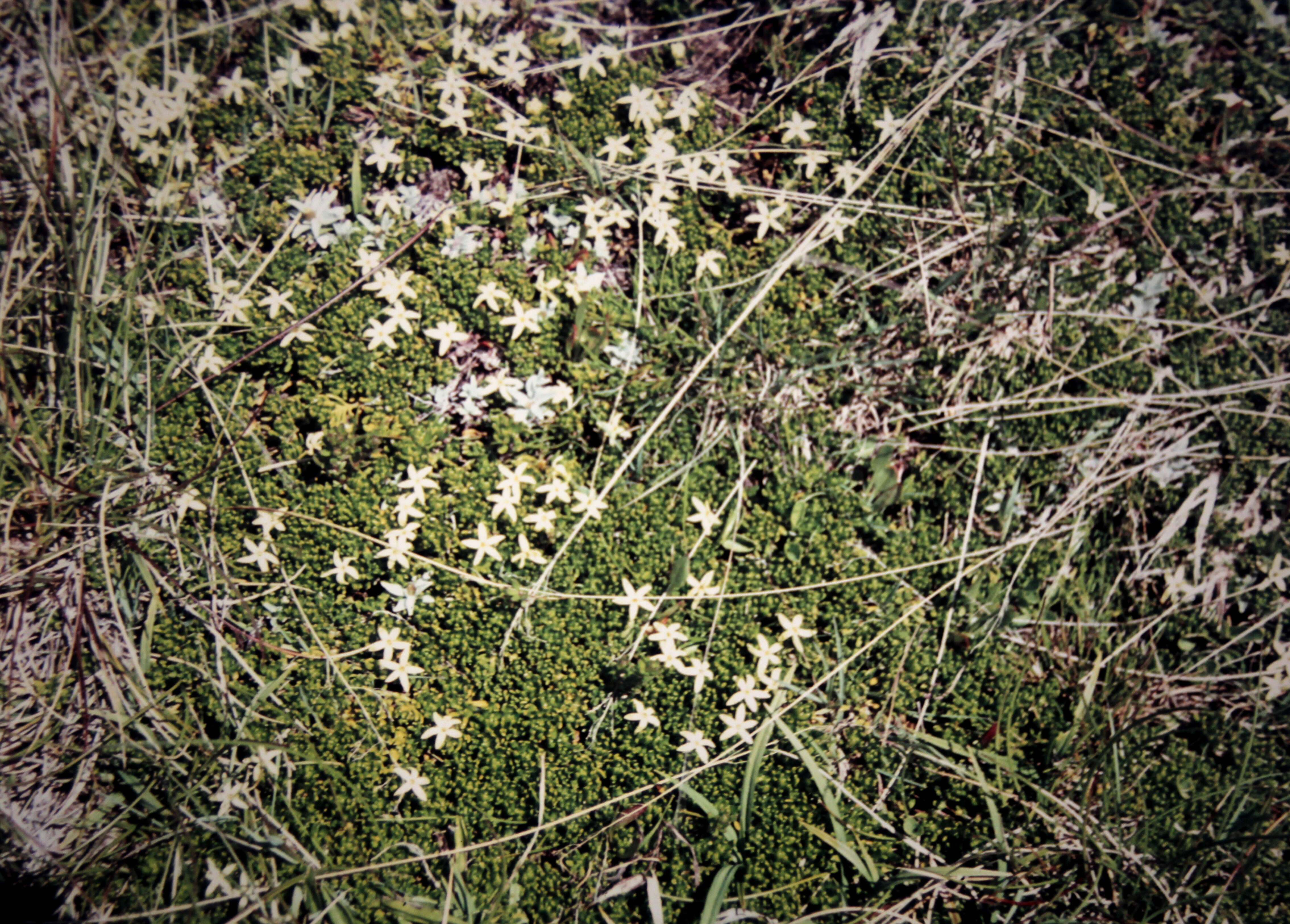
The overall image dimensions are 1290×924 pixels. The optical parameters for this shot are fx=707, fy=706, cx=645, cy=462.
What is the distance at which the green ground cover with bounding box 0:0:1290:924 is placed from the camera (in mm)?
2932

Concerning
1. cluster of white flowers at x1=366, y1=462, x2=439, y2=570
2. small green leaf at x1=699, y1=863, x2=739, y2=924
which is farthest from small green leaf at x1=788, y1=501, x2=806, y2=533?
cluster of white flowers at x1=366, y1=462, x2=439, y2=570

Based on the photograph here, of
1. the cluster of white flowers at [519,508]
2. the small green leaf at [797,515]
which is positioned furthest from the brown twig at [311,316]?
the small green leaf at [797,515]

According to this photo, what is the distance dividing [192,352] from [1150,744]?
4.65 meters

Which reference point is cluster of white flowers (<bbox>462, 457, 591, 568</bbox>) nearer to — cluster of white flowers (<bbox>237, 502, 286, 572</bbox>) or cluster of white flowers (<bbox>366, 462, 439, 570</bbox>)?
cluster of white flowers (<bbox>366, 462, 439, 570</bbox>)

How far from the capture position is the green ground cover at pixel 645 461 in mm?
2932

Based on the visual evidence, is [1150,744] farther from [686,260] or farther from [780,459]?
[686,260]

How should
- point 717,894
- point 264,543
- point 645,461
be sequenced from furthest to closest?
point 645,461 → point 264,543 → point 717,894

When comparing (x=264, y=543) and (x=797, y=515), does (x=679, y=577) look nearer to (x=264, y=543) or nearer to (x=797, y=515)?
(x=797, y=515)

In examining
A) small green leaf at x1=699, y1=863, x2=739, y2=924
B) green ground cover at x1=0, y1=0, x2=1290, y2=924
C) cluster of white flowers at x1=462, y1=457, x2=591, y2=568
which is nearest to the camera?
small green leaf at x1=699, y1=863, x2=739, y2=924

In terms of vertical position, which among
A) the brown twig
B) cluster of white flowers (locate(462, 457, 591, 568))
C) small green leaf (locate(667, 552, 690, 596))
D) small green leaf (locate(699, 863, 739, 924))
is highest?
the brown twig

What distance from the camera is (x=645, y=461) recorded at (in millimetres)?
3230

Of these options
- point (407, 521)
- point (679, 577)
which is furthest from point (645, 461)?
point (407, 521)

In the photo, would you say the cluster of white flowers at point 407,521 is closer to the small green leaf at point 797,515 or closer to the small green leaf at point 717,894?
the small green leaf at point 797,515

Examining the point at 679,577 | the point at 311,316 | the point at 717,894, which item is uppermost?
the point at 311,316
